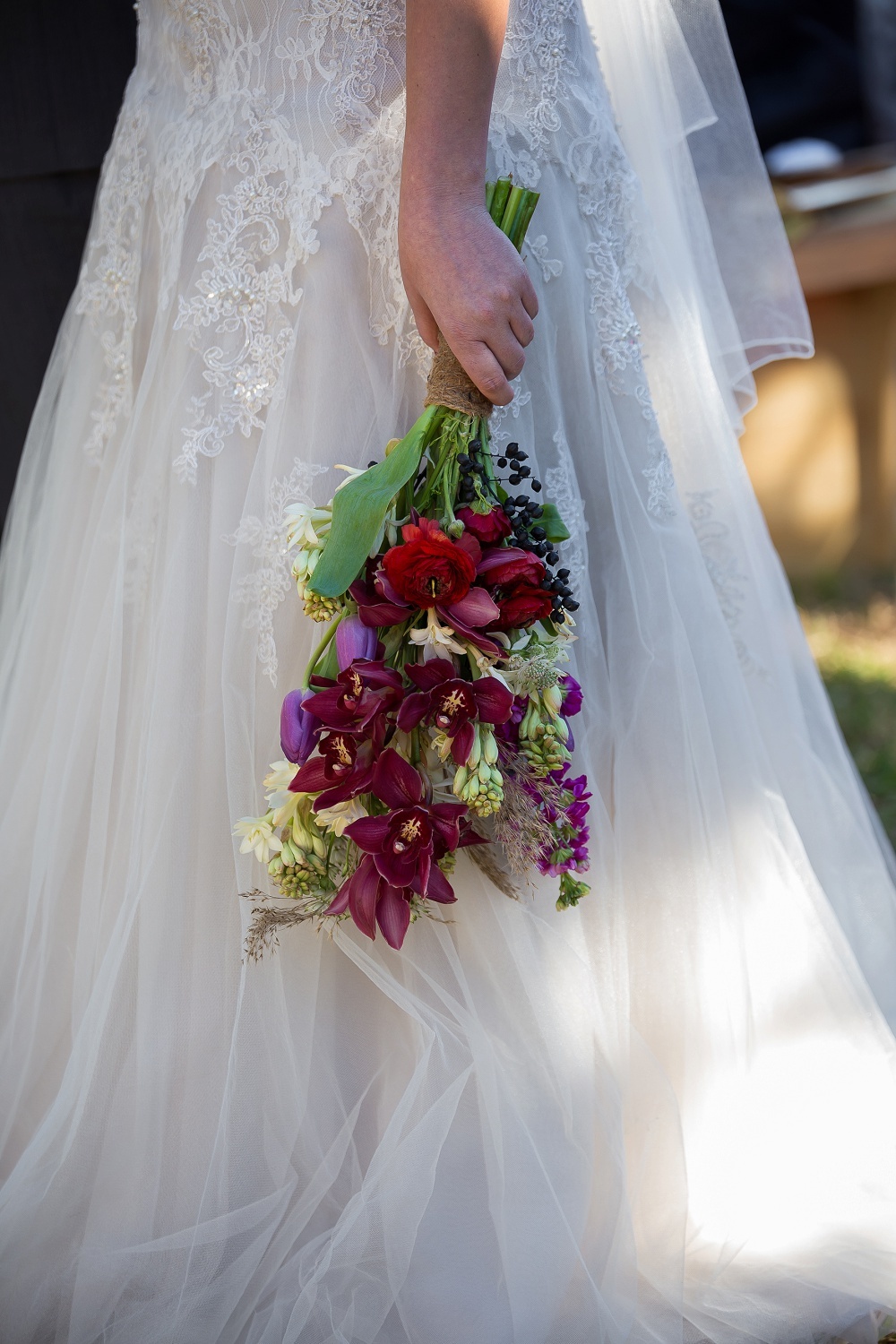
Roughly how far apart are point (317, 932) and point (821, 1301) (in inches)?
23.2

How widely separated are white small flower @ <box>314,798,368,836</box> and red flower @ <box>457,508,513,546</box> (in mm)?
248

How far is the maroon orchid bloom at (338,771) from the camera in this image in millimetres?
861

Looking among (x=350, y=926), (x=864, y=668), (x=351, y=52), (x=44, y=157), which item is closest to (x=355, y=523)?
(x=350, y=926)

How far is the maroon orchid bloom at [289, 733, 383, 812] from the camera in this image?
86 cm

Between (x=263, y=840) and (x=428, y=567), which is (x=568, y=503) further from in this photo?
(x=263, y=840)

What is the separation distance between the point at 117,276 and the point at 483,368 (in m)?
0.53

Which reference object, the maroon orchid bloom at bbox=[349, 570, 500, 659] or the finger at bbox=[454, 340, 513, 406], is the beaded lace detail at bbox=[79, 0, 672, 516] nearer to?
the finger at bbox=[454, 340, 513, 406]

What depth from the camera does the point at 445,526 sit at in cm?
89

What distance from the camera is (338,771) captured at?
0.86 meters

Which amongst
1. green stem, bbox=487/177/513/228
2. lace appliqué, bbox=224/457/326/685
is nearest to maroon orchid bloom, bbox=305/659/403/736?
lace appliqué, bbox=224/457/326/685

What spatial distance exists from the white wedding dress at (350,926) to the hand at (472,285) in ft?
0.41

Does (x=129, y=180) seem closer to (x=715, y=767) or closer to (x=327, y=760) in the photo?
(x=327, y=760)

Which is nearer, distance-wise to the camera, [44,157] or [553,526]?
[553,526]

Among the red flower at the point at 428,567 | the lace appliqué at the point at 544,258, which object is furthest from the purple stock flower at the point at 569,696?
the lace appliqué at the point at 544,258
